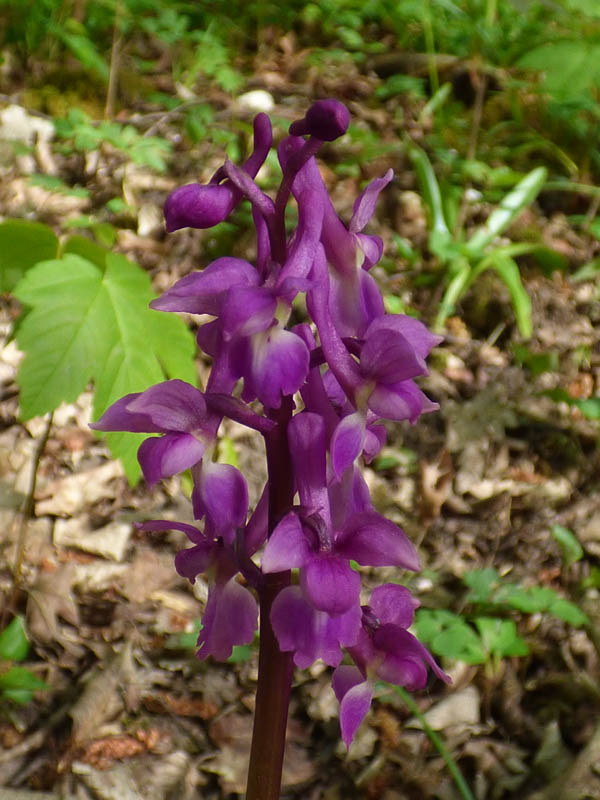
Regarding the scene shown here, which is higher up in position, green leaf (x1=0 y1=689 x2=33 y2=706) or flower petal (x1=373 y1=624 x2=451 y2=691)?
flower petal (x1=373 y1=624 x2=451 y2=691)

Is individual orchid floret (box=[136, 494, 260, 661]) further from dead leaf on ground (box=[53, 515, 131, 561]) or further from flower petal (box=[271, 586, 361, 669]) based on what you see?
dead leaf on ground (box=[53, 515, 131, 561])

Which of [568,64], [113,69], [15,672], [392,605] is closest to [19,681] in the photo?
[15,672]

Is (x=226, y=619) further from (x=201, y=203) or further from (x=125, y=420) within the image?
(x=201, y=203)

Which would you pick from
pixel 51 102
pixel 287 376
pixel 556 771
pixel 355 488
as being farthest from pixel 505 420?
pixel 51 102

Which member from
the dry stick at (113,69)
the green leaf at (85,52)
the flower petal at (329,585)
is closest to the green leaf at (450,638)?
the flower petal at (329,585)

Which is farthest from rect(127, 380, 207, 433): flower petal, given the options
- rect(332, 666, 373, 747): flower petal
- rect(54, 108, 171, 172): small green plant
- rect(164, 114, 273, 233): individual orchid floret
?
rect(54, 108, 171, 172): small green plant

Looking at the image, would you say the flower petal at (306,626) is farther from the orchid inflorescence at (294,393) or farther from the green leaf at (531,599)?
the green leaf at (531,599)
